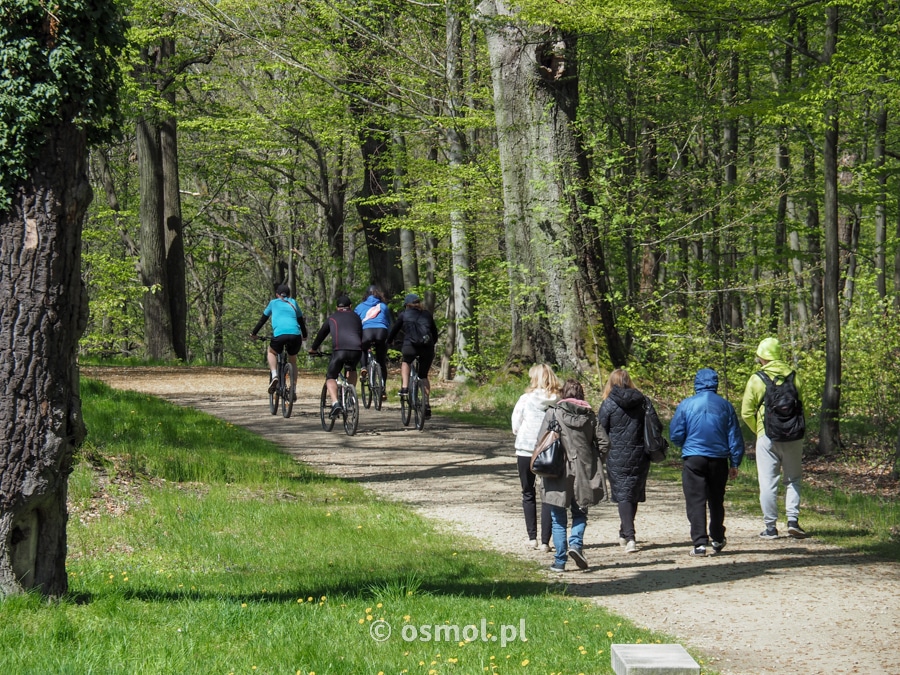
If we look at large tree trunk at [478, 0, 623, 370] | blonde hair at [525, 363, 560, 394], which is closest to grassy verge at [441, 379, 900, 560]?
large tree trunk at [478, 0, 623, 370]

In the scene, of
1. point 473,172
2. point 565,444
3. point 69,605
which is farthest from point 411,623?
point 473,172

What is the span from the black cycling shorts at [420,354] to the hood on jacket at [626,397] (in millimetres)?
6495

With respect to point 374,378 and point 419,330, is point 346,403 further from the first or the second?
point 419,330

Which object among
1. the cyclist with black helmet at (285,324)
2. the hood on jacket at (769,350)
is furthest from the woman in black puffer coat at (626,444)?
the cyclist with black helmet at (285,324)

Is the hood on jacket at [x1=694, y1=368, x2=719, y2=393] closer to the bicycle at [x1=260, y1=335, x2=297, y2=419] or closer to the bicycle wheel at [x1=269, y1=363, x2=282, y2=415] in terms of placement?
the bicycle at [x1=260, y1=335, x2=297, y2=419]

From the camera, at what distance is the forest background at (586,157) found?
16656 mm

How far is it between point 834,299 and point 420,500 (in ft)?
28.9

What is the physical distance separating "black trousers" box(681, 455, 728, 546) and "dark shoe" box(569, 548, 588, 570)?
120 cm

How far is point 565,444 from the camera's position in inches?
329

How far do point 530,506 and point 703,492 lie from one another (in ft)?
5.20

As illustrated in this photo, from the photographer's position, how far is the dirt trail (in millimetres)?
6285

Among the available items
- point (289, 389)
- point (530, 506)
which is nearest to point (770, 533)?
point (530, 506)

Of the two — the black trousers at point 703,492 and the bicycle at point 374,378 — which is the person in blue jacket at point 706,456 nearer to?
the black trousers at point 703,492
